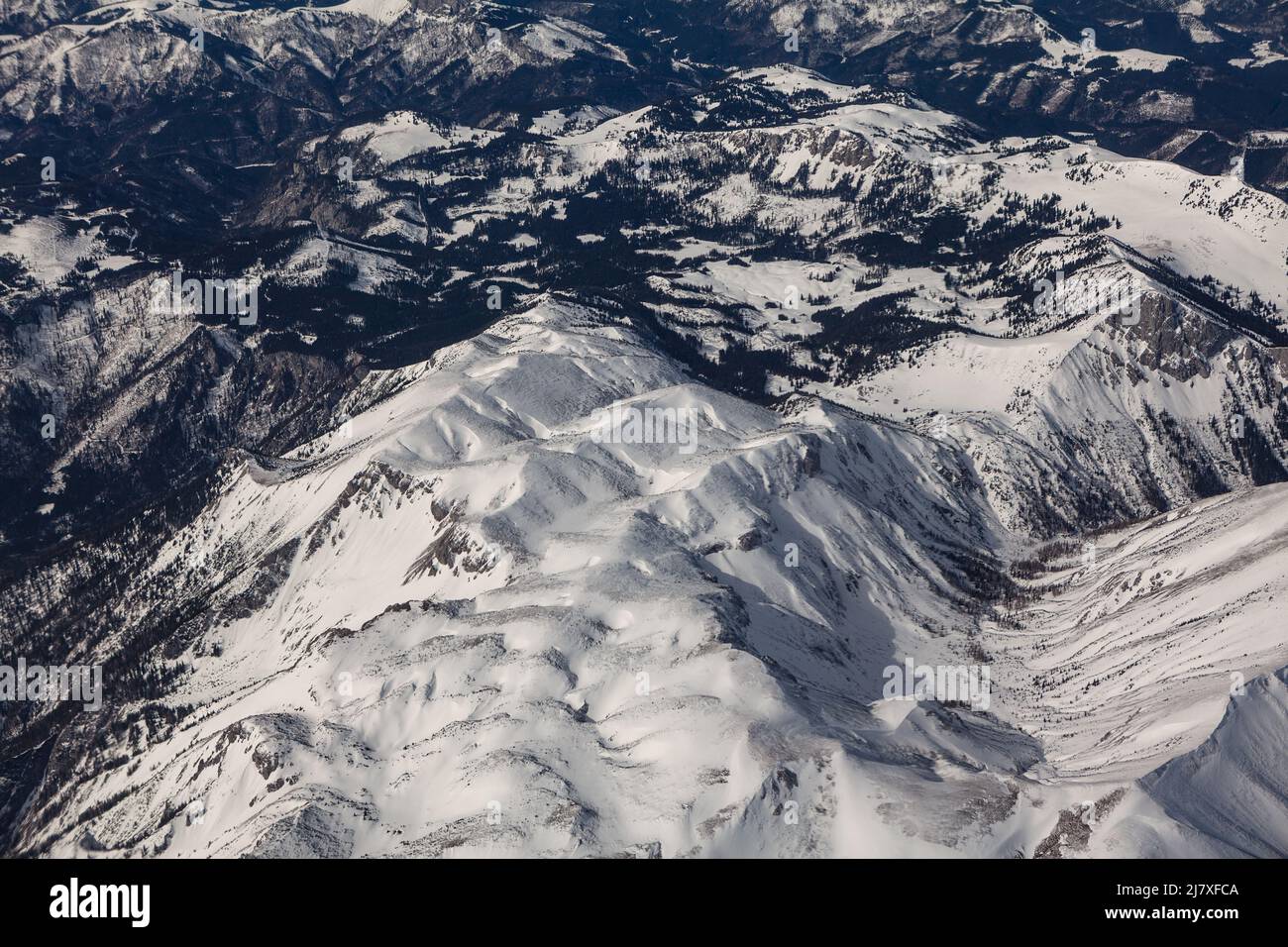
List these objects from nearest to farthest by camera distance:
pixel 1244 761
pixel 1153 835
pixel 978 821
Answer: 1. pixel 1153 835
2. pixel 978 821
3. pixel 1244 761
